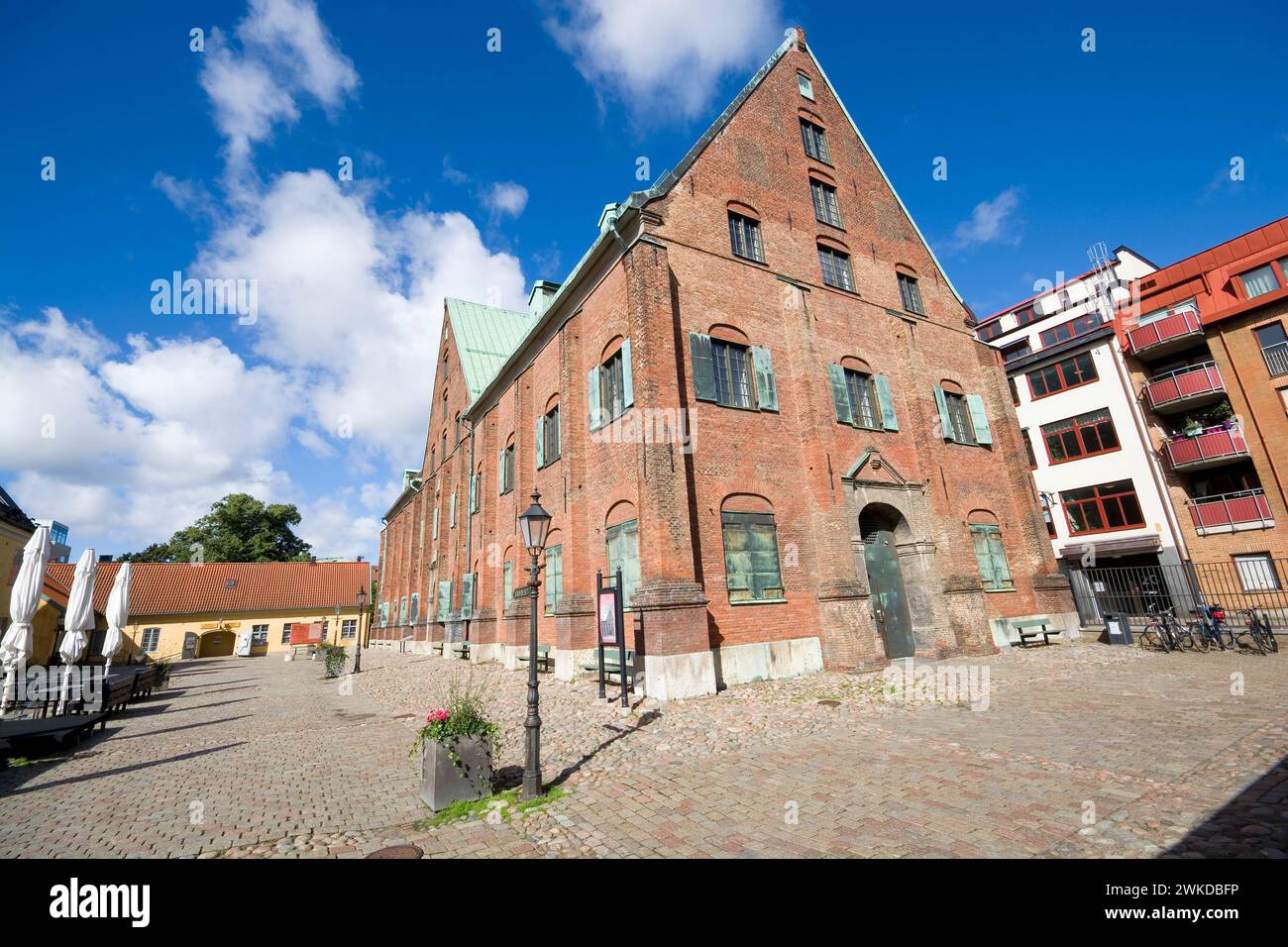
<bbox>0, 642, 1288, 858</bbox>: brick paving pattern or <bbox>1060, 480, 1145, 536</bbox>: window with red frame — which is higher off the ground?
<bbox>1060, 480, 1145, 536</bbox>: window with red frame

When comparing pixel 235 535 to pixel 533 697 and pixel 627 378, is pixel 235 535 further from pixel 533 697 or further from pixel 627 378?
pixel 533 697

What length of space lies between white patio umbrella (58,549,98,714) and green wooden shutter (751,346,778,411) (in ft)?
51.0

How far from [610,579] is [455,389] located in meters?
20.2

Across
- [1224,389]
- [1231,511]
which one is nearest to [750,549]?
[1231,511]

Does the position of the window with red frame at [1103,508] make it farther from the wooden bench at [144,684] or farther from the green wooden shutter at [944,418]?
the wooden bench at [144,684]

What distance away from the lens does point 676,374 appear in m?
12.8

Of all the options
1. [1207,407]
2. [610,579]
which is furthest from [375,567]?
[1207,407]

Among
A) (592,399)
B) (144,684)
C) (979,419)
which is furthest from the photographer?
(979,419)

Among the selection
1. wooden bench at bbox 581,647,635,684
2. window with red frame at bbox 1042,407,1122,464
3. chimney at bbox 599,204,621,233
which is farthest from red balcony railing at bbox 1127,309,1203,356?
wooden bench at bbox 581,647,635,684

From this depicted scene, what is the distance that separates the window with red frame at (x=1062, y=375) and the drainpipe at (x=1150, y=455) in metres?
0.96

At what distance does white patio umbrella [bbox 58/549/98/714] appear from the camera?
11.7 meters

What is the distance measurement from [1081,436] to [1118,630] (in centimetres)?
1424

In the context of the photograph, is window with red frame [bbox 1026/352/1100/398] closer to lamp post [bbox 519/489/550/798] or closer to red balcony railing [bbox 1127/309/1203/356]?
red balcony railing [bbox 1127/309/1203/356]

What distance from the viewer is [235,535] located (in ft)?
167
